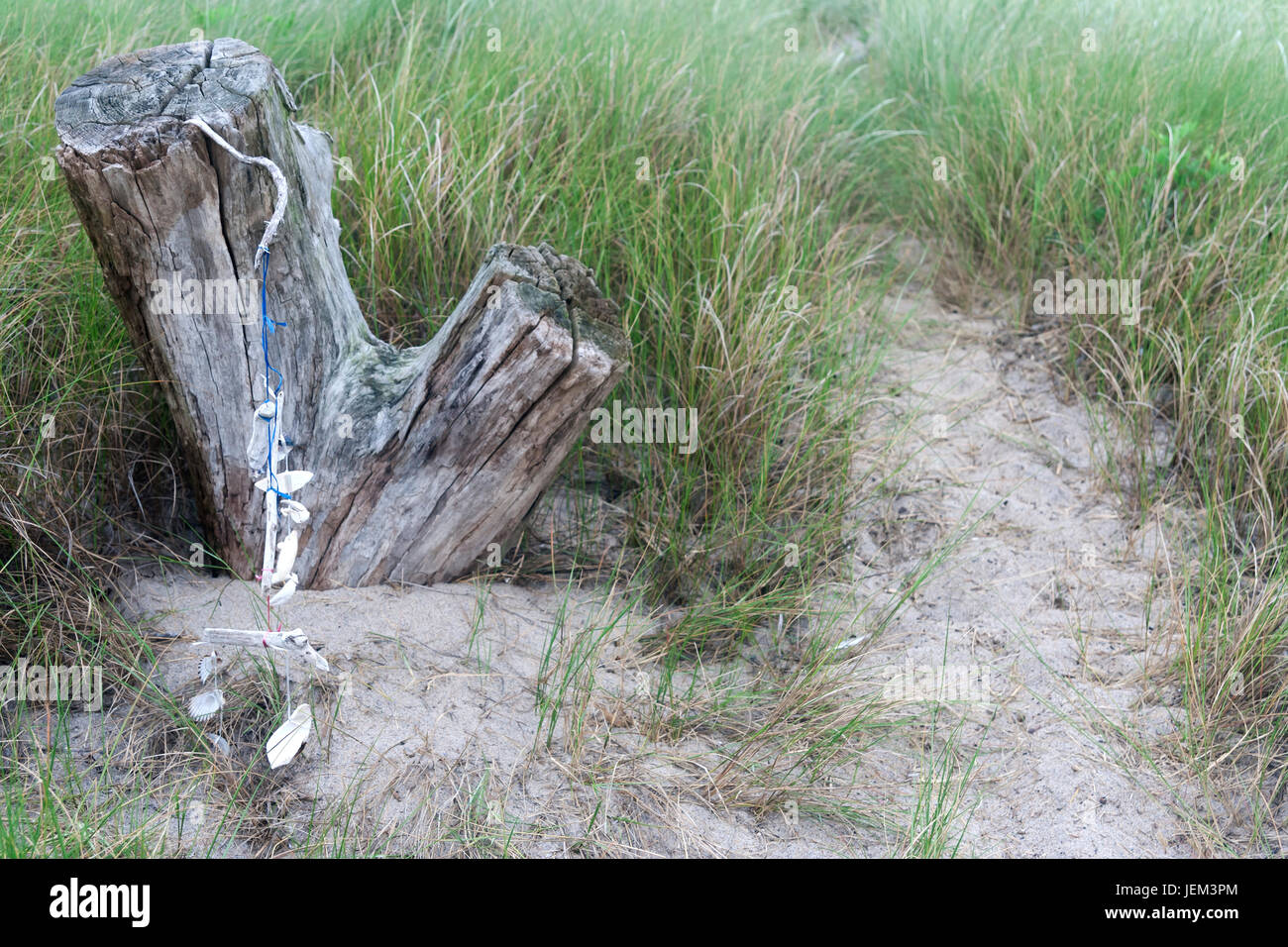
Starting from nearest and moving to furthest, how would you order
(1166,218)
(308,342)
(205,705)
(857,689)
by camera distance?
(205,705) < (308,342) < (857,689) < (1166,218)

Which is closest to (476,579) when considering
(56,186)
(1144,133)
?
(56,186)

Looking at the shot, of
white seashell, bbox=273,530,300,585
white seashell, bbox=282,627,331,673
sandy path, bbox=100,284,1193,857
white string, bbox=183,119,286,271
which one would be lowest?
sandy path, bbox=100,284,1193,857

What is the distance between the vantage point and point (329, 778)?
2012 mm

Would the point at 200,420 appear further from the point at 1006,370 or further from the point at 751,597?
the point at 1006,370

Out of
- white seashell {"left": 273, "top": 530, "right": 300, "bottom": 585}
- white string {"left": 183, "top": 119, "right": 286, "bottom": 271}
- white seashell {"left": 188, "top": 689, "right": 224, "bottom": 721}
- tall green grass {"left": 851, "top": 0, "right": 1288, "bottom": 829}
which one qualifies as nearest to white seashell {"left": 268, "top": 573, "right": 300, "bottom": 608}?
white seashell {"left": 273, "top": 530, "right": 300, "bottom": 585}

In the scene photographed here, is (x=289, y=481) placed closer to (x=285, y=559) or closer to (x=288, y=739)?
(x=285, y=559)

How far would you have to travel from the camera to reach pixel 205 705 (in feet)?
6.76

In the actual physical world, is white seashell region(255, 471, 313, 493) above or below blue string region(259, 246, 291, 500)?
below

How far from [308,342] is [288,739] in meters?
0.90

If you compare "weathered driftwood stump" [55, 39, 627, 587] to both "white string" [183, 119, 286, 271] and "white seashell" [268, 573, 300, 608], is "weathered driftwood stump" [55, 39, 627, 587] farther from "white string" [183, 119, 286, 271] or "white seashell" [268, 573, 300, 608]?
"white seashell" [268, 573, 300, 608]

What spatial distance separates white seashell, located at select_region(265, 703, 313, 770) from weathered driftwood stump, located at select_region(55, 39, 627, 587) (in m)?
0.48

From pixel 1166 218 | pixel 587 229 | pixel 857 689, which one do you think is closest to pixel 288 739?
pixel 857 689

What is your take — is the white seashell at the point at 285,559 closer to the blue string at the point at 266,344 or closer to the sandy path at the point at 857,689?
the blue string at the point at 266,344

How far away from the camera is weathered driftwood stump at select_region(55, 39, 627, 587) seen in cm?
198
